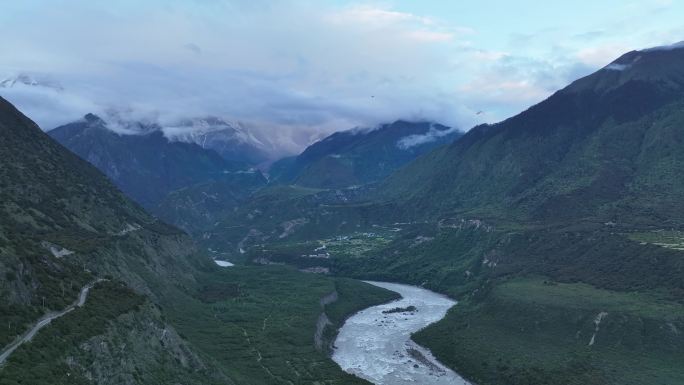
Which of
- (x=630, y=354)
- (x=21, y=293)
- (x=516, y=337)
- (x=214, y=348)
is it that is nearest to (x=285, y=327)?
(x=214, y=348)

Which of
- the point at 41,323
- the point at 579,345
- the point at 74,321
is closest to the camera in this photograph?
the point at 41,323

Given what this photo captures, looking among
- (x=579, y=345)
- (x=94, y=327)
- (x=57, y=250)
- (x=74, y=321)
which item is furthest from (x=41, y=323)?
(x=579, y=345)

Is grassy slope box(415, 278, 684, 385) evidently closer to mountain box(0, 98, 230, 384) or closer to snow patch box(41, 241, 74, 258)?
mountain box(0, 98, 230, 384)

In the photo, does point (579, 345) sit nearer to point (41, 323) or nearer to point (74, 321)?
point (74, 321)

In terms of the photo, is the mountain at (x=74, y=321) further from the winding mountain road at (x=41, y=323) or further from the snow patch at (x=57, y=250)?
→ the winding mountain road at (x=41, y=323)

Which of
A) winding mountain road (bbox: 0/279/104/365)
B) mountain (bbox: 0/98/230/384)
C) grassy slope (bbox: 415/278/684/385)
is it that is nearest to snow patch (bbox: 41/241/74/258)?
mountain (bbox: 0/98/230/384)

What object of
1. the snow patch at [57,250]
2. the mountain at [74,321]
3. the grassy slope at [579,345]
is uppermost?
the snow patch at [57,250]

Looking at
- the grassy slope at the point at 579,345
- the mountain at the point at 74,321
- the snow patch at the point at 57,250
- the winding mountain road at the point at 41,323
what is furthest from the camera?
the grassy slope at the point at 579,345

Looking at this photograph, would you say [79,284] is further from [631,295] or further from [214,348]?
[631,295]

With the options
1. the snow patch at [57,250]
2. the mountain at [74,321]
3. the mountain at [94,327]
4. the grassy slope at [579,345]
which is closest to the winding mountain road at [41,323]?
the mountain at [94,327]

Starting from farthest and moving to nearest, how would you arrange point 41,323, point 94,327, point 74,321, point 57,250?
1. point 57,250
2. point 94,327
3. point 74,321
4. point 41,323
